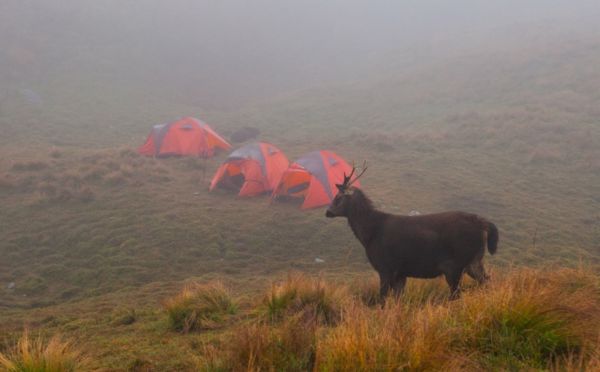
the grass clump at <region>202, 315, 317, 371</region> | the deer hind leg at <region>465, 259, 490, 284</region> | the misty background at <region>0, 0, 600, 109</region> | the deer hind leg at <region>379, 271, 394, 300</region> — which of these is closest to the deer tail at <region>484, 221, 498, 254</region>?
the deer hind leg at <region>465, 259, 490, 284</region>

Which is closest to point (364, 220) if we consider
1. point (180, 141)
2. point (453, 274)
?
point (453, 274)

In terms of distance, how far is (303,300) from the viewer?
6.04 meters

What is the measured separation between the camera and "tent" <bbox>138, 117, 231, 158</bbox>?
21.2 m

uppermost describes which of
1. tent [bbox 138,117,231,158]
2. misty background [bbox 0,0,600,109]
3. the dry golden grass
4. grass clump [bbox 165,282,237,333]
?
misty background [bbox 0,0,600,109]

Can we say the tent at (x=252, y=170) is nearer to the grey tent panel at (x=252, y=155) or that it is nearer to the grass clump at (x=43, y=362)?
the grey tent panel at (x=252, y=155)

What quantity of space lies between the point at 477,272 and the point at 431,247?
28.1 inches

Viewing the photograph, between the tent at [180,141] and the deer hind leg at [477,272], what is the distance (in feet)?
51.3

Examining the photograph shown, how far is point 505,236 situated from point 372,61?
138 feet

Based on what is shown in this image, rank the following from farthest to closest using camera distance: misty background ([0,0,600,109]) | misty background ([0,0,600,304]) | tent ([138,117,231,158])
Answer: misty background ([0,0,600,109]) < tent ([138,117,231,158]) < misty background ([0,0,600,304])

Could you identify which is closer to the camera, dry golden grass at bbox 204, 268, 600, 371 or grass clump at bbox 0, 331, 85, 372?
dry golden grass at bbox 204, 268, 600, 371

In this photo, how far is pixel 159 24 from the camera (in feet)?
173

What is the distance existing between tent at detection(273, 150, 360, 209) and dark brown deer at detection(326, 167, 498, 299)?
7.68 meters

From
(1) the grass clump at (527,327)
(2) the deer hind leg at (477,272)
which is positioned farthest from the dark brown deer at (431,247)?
(1) the grass clump at (527,327)

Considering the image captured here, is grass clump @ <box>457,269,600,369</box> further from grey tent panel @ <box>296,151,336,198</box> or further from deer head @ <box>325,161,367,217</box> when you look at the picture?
grey tent panel @ <box>296,151,336,198</box>
